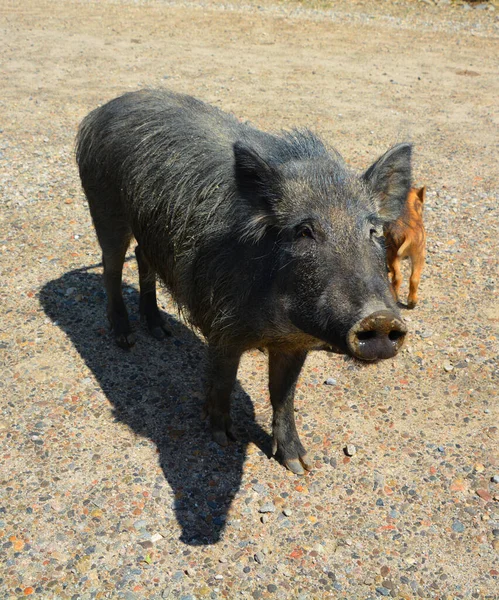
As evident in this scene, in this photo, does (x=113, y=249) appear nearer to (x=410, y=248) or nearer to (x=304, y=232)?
(x=304, y=232)

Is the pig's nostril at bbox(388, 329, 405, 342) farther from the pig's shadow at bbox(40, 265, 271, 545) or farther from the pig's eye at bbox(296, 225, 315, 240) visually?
the pig's shadow at bbox(40, 265, 271, 545)

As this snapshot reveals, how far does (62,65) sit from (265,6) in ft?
18.7

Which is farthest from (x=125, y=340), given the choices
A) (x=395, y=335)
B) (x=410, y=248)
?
(x=395, y=335)

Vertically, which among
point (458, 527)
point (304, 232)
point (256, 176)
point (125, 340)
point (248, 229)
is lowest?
point (125, 340)

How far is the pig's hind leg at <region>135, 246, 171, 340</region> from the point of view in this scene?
5484mm

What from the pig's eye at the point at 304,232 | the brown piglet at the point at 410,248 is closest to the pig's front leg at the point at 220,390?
the pig's eye at the point at 304,232

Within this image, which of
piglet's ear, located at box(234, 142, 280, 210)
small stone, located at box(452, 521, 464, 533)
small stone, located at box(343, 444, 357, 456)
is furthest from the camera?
small stone, located at box(343, 444, 357, 456)

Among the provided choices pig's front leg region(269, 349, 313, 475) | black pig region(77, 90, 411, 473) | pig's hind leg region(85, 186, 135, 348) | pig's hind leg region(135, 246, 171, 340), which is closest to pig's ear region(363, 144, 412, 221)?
black pig region(77, 90, 411, 473)

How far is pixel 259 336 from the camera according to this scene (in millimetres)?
3906

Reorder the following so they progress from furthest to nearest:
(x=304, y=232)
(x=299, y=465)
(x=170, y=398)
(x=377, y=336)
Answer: (x=170, y=398) → (x=299, y=465) → (x=304, y=232) → (x=377, y=336)

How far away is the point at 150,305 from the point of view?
18.1 ft

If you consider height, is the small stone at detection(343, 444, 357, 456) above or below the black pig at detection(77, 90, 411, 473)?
below

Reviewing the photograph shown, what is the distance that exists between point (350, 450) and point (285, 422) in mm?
489

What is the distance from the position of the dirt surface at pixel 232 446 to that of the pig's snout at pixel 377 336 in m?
1.49
